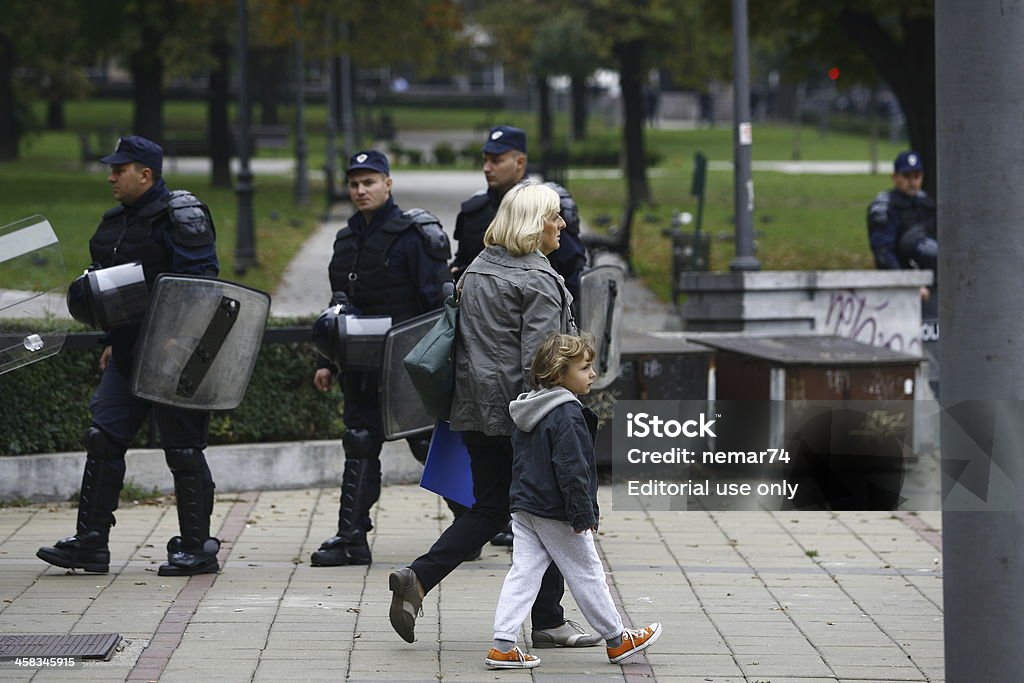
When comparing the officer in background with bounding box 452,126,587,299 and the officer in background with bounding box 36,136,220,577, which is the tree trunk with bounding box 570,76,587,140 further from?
the officer in background with bounding box 36,136,220,577

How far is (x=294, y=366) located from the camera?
9.09m

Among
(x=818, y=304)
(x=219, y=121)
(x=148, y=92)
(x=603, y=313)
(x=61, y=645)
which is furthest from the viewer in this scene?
(x=219, y=121)

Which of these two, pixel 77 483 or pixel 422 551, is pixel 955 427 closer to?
pixel 422 551

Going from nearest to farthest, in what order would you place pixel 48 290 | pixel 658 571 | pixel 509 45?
pixel 48 290, pixel 658 571, pixel 509 45

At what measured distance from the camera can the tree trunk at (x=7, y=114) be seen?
40094 millimetres

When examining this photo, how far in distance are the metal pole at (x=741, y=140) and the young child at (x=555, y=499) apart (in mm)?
8115

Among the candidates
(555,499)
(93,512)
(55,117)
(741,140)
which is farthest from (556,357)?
(55,117)

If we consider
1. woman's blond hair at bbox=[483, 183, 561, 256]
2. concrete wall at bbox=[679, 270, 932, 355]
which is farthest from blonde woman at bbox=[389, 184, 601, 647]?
concrete wall at bbox=[679, 270, 932, 355]

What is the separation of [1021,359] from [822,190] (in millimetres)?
30377

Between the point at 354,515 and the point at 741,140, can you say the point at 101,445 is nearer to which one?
the point at 354,515

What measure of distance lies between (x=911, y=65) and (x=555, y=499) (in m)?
13.5

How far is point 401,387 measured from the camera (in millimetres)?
6953

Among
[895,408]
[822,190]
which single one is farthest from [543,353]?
[822,190]

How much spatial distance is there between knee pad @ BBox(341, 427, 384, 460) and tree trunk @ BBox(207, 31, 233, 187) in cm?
2540
